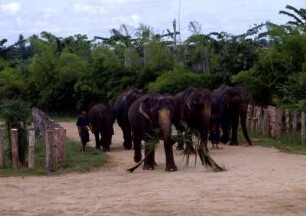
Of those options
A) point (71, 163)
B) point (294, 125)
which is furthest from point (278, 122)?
point (71, 163)

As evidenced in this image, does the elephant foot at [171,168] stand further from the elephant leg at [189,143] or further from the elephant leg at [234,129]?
the elephant leg at [234,129]

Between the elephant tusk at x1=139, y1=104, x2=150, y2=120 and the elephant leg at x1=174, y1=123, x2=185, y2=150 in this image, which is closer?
the elephant leg at x1=174, y1=123, x2=185, y2=150

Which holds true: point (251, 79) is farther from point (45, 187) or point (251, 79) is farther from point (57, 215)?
point (57, 215)

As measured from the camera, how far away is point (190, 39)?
3372 centimetres

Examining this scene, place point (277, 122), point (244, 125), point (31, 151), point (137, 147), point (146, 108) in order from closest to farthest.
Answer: point (31, 151) < point (146, 108) < point (137, 147) < point (244, 125) < point (277, 122)

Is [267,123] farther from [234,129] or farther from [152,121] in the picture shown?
[152,121]

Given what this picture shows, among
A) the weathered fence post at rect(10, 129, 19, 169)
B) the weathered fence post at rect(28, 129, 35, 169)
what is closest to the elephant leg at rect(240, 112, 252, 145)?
the weathered fence post at rect(28, 129, 35, 169)

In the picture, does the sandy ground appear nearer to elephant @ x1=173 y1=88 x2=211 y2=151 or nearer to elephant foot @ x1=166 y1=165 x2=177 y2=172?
Result: elephant foot @ x1=166 y1=165 x2=177 y2=172

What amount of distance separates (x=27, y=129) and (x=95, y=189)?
4120 mm

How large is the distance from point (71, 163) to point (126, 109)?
14.3ft

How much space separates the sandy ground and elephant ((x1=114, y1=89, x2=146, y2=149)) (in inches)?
158

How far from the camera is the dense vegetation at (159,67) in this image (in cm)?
2550

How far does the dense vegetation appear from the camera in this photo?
1004 inches

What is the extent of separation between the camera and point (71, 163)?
1597 centimetres
